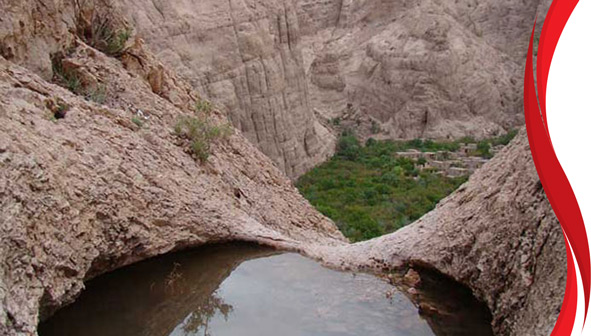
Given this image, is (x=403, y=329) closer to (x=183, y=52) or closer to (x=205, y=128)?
(x=205, y=128)

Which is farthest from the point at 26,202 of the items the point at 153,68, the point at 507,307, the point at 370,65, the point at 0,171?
the point at 370,65

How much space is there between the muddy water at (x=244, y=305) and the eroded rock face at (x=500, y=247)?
0.98ft

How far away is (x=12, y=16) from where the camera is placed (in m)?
6.82

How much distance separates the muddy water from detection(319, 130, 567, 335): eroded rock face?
298 mm

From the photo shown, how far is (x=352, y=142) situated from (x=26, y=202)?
28.5 m

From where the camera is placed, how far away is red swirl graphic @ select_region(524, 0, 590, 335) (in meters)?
2.58

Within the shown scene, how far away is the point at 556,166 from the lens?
2.61 m

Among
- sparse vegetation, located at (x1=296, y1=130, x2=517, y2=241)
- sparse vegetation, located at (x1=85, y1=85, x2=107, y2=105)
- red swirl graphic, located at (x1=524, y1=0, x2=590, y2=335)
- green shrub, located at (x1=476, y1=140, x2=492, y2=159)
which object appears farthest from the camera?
green shrub, located at (x1=476, y1=140, x2=492, y2=159)

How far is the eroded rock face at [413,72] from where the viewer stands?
120 feet

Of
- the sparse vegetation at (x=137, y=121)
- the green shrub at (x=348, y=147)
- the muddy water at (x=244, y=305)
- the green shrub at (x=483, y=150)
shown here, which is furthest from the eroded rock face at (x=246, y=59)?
the muddy water at (x=244, y=305)

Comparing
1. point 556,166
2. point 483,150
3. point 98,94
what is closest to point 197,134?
point 98,94

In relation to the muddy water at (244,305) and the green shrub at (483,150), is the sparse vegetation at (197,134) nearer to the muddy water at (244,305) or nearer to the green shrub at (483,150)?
the muddy water at (244,305)

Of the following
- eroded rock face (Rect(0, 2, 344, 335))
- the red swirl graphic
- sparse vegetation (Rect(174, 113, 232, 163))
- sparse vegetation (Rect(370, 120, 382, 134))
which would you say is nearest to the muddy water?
eroded rock face (Rect(0, 2, 344, 335))

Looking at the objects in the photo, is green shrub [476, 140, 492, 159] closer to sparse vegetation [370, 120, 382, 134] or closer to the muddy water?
sparse vegetation [370, 120, 382, 134]
